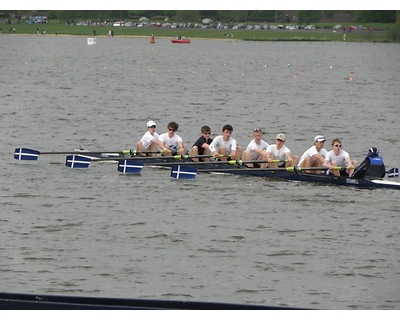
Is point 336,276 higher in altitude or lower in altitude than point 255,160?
lower

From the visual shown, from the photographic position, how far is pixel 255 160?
24.4 meters

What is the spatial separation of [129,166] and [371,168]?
615cm

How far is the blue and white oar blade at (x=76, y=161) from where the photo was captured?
2595 centimetres

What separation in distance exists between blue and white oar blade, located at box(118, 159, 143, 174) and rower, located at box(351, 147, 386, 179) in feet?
18.2

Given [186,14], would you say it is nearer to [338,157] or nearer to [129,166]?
[338,157]

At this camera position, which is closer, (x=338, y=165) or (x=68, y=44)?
(x=338, y=165)

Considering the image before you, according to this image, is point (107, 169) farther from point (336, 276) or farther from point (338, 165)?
point (336, 276)

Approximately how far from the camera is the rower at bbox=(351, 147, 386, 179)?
22938mm

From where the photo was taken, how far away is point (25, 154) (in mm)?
27219

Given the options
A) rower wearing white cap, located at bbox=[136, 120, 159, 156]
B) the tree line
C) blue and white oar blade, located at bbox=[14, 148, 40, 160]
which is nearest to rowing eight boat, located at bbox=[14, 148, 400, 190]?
rower wearing white cap, located at bbox=[136, 120, 159, 156]

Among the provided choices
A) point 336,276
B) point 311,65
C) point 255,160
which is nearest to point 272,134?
point 255,160

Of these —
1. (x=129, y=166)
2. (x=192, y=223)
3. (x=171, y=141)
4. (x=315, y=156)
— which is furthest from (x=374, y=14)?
(x=171, y=141)

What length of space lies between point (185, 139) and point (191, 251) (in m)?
18.5

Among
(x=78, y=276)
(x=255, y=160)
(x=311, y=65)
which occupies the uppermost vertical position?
(x=311, y=65)
